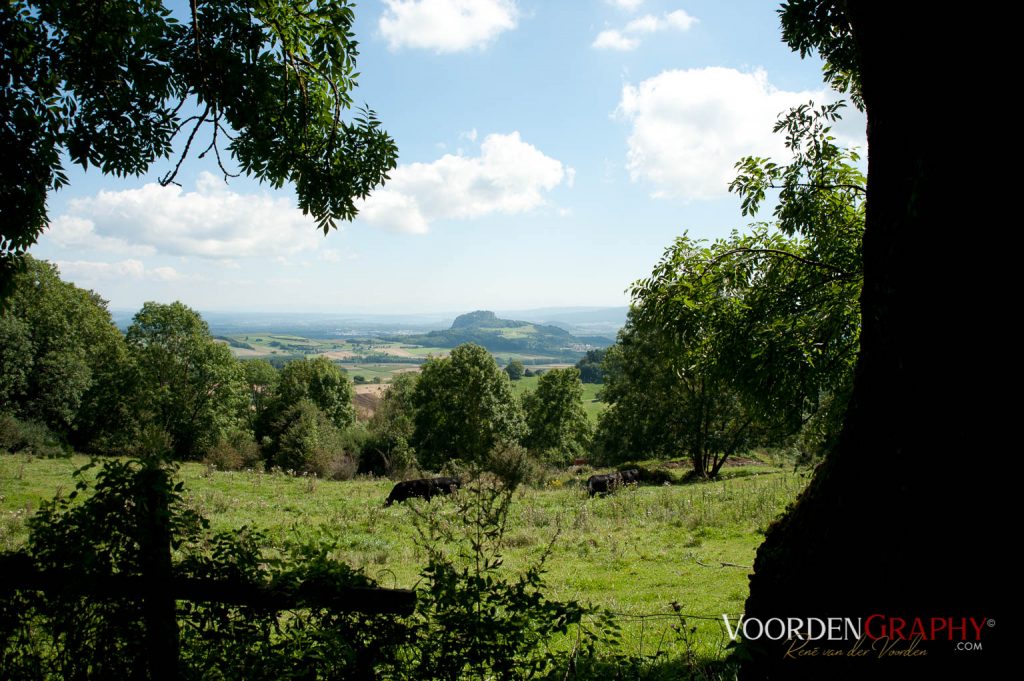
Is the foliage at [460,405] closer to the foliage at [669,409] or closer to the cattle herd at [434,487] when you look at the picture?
the foliage at [669,409]

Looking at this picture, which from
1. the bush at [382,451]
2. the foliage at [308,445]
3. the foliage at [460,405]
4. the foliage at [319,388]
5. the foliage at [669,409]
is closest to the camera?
the foliage at [669,409]

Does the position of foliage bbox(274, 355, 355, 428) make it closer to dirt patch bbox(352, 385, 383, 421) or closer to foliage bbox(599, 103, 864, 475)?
dirt patch bbox(352, 385, 383, 421)

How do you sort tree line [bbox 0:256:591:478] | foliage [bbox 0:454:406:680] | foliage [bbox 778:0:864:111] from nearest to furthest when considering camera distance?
foliage [bbox 0:454:406:680]
foliage [bbox 778:0:864:111]
tree line [bbox 0:256:591:478]

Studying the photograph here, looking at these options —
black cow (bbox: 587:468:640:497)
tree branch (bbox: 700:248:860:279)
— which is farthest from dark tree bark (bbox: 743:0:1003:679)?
black cow (bbox: 587:468:640:497)

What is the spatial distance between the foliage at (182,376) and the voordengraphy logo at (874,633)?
42.8 m

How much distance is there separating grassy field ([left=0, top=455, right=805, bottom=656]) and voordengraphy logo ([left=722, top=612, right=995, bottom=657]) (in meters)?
3.13

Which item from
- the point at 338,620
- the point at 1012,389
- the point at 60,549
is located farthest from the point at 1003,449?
the point at 60,549

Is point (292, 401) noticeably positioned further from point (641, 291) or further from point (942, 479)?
point (942, 479)

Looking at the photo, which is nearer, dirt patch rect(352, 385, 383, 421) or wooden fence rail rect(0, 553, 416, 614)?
wooden fence rail rect(0, 553, 416, 614)

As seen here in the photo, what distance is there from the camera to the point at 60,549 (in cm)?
354

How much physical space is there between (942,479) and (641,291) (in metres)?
6.42

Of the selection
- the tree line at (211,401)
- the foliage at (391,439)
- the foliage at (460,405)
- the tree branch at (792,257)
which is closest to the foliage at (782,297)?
the tree branch at (792,257)

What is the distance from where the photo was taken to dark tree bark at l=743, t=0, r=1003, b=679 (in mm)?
2191

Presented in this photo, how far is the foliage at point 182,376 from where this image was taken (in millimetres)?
38188
